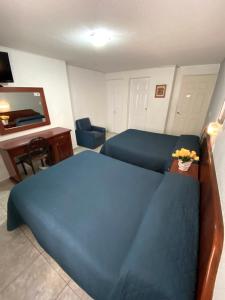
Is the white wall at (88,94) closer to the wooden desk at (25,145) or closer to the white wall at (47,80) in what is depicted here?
the white wall at (47,80)

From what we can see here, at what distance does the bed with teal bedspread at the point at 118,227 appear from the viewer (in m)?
0.68

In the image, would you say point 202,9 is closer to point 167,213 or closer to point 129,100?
point 167,213

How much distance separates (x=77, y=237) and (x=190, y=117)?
4.24 m

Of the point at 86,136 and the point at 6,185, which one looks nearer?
the point at 6,185

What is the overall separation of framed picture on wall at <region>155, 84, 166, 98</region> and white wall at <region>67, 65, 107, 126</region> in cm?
208

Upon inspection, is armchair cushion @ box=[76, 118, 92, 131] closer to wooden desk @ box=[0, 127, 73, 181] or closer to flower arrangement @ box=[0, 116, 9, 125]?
wooden desk @ box=[0, 127, 73, 181]

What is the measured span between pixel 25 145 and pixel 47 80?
5.21 ft

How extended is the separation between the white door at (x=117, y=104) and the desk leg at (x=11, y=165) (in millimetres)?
3773

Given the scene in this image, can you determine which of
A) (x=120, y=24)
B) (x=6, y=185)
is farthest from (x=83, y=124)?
(x=120, y=24)

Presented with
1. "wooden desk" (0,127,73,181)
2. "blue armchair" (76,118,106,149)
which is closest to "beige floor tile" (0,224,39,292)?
"wooden desk" (0,127,73,181)

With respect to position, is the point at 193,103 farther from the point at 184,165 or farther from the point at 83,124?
the point at 83,124

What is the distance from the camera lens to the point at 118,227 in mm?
1032

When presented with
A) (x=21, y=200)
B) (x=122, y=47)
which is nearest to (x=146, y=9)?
(x=122, y=47)

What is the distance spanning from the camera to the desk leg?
2.21 metres
